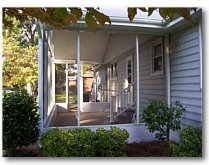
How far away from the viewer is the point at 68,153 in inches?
163

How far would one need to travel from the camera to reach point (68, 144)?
4125mm

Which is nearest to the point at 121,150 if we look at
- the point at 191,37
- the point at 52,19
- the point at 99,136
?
the point at 99,136

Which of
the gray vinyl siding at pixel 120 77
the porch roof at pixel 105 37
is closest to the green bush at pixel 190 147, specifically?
the porch roof at pixel 105 37

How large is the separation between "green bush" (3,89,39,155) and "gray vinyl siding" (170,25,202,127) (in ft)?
9.69

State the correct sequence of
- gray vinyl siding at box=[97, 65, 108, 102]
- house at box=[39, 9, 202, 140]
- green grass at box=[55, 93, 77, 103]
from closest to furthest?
house at box=[39, 9, 202, 140] → gray vinyl siding at box=[97, 65, 108, 102] → green grass at box=[55, 93, 77, 103]

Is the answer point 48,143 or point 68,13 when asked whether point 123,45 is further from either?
point 68,13

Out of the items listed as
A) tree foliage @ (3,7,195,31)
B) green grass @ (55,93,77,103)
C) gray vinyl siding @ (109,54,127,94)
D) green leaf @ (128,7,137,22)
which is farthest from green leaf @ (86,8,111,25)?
green grass @ (55,93,77,103)

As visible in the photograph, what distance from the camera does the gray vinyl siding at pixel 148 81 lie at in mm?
6262

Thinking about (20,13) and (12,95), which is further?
Result: (12,95)

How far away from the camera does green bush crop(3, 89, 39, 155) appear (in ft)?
14.2

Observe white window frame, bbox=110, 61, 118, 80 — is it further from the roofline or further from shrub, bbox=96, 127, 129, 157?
shrub, bbox=96, 127, 129, 157

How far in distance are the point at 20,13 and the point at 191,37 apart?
12.4 ft

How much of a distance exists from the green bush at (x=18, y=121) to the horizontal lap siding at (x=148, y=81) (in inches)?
124

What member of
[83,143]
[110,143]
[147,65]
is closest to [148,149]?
[110,143]
